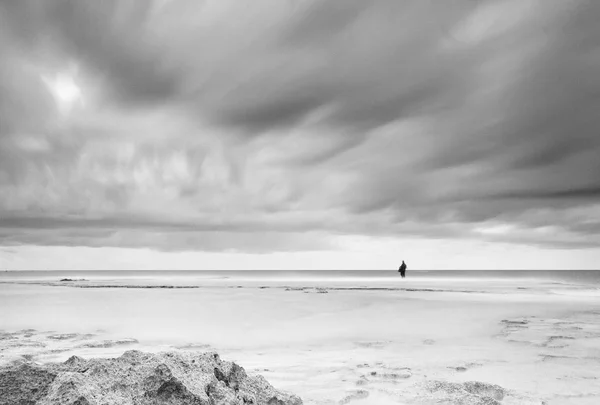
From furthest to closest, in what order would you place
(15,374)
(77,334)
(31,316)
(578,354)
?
(31,316) < (77,334) < (578,354) < (15,374)

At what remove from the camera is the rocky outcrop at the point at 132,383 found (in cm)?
386

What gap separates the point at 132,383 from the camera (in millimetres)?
4117

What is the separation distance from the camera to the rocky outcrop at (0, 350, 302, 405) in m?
3.86

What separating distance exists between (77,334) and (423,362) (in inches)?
347

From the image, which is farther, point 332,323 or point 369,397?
point 332,323

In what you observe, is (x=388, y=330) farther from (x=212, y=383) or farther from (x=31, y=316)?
(x=31, y=316)

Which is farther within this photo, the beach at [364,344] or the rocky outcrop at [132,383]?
the beach at [364,344]

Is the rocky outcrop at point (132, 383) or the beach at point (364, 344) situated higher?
the rocky outcrop at point (132, 383)

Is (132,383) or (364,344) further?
(364,344)

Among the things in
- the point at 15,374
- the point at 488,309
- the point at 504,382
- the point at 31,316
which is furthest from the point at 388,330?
the point at 31,316

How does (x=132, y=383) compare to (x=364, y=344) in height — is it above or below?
above

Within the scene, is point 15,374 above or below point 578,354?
above

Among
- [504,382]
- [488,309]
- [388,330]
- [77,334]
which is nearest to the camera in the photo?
[504,382]

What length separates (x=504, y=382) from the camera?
6566 mm
